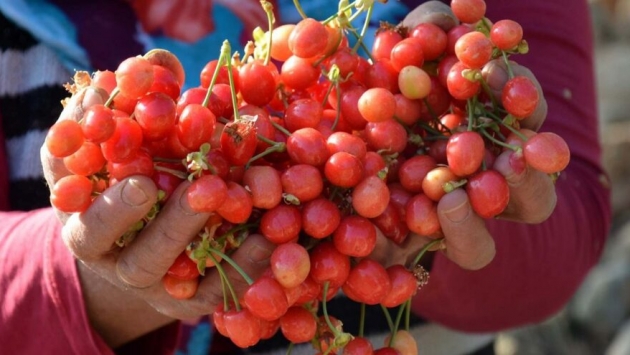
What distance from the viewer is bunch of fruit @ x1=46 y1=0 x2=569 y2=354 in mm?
694

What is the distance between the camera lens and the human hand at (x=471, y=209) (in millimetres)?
768

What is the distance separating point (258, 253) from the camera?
734 mm

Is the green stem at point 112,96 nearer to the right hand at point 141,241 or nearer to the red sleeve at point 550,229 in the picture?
the right hand at point 141,241

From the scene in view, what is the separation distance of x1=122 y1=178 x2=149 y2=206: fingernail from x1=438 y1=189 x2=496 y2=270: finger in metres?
0.26

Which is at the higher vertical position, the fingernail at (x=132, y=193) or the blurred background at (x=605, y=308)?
the fingernail at (x=132, y=193)

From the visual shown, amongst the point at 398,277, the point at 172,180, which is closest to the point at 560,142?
the point at 398,277

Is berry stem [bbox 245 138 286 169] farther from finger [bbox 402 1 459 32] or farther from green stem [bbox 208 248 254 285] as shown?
finger [bbox 402 1 459 32]

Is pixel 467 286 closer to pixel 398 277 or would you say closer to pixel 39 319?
pixel 398 277

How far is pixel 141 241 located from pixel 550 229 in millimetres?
631

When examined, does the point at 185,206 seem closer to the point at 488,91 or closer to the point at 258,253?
the point at 258,253

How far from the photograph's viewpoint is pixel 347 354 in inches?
29.5

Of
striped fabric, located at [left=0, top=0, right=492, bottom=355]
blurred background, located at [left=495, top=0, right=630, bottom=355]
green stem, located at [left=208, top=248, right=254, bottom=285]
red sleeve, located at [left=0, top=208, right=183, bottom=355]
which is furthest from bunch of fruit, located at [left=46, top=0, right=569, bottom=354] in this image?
blurred background, located at [left=495, top=0, right=630, bottom=355]

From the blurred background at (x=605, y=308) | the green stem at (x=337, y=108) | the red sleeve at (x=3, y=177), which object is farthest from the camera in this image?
the blurred background at (x=605, y=308)

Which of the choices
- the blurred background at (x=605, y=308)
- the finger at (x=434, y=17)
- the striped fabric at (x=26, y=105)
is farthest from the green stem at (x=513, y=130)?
the blurred background at (x=605, y=308)
